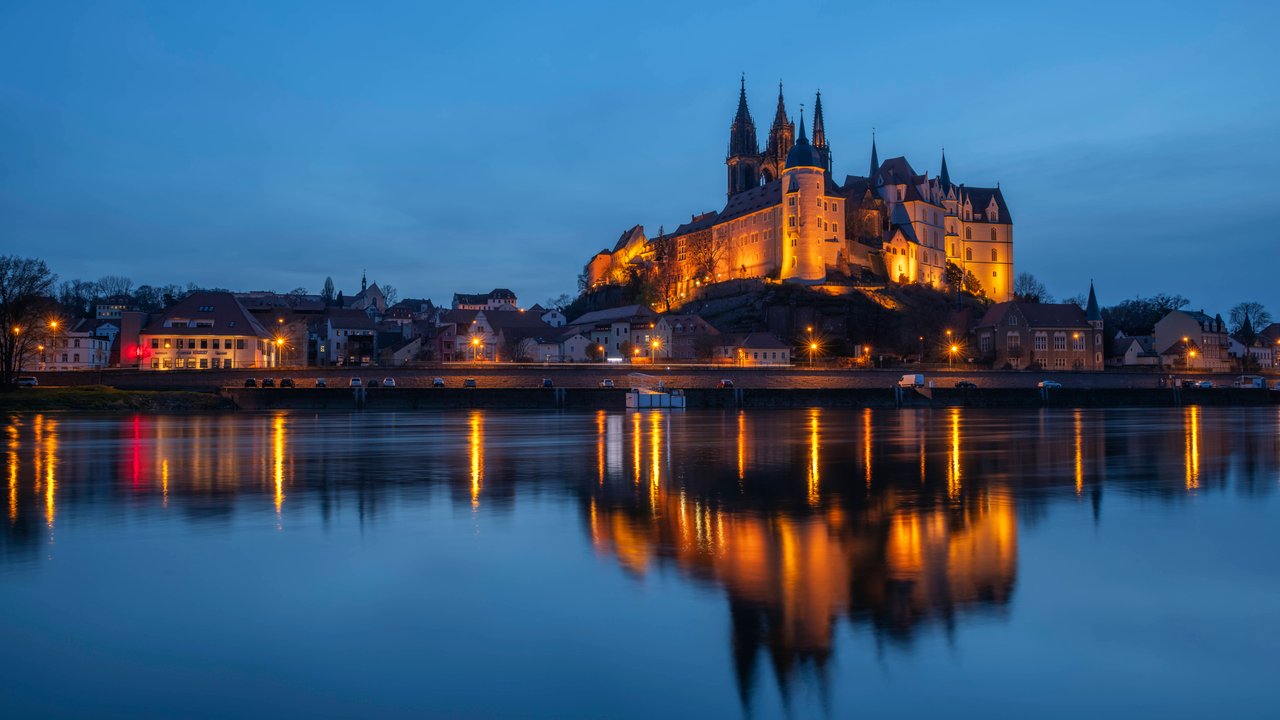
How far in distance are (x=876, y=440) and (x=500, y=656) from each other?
2853cm

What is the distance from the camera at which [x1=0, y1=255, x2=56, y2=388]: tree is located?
61031 millimetres

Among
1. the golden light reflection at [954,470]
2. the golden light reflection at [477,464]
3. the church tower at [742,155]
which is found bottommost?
the golden light reflection at [954,470]

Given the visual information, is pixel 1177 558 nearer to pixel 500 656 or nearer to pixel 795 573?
pixel 795 573

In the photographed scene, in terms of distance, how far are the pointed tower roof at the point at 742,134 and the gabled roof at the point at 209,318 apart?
333 feet

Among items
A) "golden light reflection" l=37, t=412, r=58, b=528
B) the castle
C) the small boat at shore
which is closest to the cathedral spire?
the castle

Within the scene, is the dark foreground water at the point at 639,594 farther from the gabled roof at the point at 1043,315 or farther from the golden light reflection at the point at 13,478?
the gabled roof at the point at 1043,315

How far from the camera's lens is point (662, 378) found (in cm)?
7875

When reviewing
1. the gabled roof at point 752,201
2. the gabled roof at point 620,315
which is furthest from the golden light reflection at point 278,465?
the gabled roof at point 752,201

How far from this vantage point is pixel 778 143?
16188 cm

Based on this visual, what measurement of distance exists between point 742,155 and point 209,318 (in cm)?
10417

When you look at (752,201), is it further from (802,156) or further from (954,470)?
(954,470)

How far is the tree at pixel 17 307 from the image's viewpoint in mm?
61031

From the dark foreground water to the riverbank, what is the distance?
42.6 meters

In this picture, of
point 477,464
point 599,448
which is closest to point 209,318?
point 599,448
